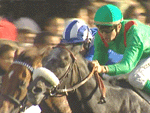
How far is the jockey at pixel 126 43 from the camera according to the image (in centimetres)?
339

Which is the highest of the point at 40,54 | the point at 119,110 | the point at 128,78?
the point at 40,54

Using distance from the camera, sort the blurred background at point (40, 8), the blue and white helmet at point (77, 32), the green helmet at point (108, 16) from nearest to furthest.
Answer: the green helmet at point (108, 16), the blue and white helmet at point (77, 32), the blurred background at point (40, 8)

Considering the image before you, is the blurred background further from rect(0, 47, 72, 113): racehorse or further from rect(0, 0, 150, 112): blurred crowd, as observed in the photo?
rect(0, 47, 72, 113): racehorse

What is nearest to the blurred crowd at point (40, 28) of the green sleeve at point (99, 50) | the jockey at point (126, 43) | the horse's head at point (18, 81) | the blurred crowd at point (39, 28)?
the blurred crowd at point (39, 28)

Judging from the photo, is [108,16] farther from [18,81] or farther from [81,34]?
[18,81]

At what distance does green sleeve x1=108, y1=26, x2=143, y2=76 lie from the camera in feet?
11.0

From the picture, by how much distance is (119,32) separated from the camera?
3.67 meters

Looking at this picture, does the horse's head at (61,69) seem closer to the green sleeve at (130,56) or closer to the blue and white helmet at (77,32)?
the green sleeve at (130,56)

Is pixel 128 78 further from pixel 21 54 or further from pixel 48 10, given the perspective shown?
pixel 48 10

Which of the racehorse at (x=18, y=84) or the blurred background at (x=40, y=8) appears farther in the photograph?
the blurred background at (x=40, y=8)

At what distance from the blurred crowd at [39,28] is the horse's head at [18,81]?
1.59 ft

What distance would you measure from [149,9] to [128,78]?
13.2 ft

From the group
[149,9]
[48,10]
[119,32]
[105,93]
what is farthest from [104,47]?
[149,9]

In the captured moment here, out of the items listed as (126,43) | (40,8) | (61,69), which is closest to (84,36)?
(126,43)
